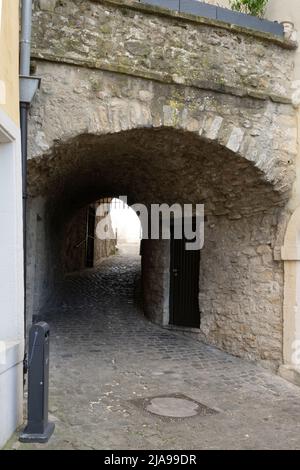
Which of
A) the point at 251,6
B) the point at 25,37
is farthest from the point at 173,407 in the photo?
the point at 251,6

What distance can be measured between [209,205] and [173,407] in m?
3.52

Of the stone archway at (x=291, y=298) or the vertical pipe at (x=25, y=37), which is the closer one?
the vertical pipe at (x=25, y=37)

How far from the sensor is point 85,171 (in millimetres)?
7887

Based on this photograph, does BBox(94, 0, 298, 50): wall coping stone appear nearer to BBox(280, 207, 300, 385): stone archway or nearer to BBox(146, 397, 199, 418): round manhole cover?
BBox(280, 207, 300, 385): stone archway

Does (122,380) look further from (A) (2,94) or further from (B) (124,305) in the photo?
(B) (124,305)

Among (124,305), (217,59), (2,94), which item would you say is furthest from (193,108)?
(124,305)

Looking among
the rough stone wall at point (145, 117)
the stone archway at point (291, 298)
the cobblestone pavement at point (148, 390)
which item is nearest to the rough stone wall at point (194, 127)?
the rough stone wall at point (145, 117)

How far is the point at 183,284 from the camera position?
345 inches

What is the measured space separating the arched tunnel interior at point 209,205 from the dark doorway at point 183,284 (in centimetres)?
10

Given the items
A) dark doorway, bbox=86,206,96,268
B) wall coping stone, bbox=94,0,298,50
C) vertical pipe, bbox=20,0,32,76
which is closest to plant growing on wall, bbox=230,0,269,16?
wall coping stone, bbox=94,0,298,50

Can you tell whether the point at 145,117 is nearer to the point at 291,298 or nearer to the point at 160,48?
the point at 160,48

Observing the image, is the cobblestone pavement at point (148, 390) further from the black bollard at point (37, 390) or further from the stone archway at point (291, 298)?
the stone archway at point (291, 298)

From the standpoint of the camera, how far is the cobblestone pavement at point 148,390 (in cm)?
393

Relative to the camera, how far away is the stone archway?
600cm
